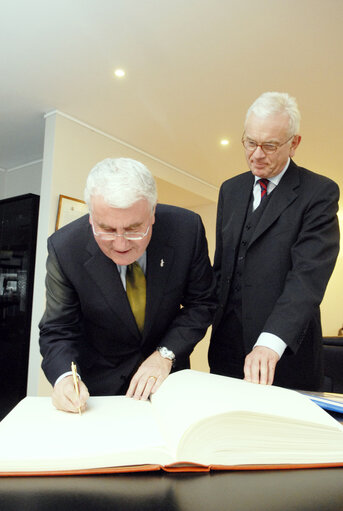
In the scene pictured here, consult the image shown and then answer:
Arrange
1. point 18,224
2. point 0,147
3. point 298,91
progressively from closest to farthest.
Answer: point 298,91
point 18,224
point 0,147

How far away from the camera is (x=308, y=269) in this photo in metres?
1.21

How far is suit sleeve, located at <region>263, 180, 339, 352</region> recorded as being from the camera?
44.0 inches

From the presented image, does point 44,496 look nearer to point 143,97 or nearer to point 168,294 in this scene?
point 168,294

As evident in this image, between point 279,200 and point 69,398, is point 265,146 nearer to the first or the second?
point 279,200

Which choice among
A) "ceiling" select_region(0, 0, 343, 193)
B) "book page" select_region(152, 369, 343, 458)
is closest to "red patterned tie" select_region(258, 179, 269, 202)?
"book page" select_region(152, 369, 343, 458)

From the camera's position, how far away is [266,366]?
988 mm

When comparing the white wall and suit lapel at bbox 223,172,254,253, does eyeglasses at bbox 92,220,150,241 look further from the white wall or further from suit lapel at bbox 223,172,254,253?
the white wall

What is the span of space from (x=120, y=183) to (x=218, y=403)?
1.78 feet

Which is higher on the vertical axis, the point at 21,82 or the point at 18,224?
the point at 21,82

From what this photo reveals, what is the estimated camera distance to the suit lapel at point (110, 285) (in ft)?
3.89

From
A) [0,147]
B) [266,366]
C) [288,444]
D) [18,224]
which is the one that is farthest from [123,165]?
[0,147]

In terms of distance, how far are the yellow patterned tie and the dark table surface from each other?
0.67m

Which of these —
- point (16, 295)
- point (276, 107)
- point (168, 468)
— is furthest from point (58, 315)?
point (16, 295)

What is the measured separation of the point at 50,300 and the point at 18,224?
3.24m
